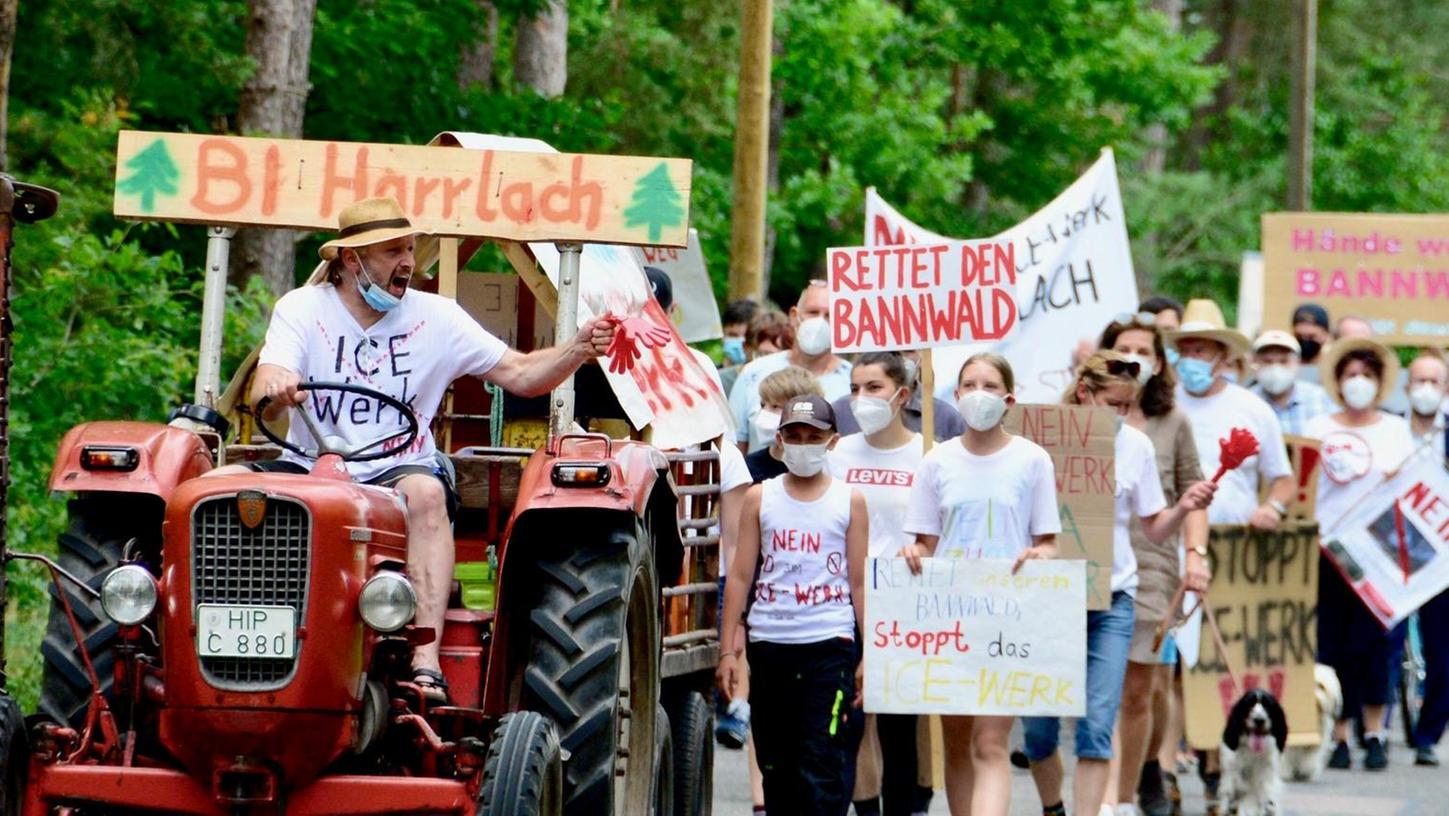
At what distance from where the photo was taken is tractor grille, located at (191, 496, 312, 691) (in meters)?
6.48

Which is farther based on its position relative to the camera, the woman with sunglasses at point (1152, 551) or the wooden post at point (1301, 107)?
the wooden post at point (1301, 107)

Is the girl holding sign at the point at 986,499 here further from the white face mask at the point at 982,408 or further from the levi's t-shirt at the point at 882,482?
Answer: the levi's t-shirt at the point at 882,482

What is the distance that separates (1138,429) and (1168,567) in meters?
0.57

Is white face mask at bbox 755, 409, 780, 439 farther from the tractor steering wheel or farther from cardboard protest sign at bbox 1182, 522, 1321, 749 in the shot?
the tractor steering wheel

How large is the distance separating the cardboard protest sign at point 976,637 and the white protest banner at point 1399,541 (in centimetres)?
514

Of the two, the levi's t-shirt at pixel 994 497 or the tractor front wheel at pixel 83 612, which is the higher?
the levi's t-shirt at pixel 994 497

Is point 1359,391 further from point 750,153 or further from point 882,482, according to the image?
point 750,153

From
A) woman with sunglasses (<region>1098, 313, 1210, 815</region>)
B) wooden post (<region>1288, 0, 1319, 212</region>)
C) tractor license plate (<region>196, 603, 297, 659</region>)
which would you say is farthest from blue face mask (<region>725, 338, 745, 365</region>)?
wooden post (<region>1288, 0, 1319, 212</region>)

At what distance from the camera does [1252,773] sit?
10898 mm

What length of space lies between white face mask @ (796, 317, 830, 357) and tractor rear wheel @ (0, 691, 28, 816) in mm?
6444

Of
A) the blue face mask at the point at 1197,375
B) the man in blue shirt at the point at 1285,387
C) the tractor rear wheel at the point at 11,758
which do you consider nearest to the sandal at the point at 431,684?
the tractor rear wheel at the point at 11,758

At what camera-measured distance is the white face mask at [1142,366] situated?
1073 cm

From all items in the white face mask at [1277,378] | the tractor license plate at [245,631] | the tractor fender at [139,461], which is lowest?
the tractor license plate at [245,631]

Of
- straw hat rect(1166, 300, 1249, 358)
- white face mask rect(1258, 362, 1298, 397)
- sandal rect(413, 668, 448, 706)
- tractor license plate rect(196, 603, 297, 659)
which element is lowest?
sandal rect(413, 668, 448, 706)
